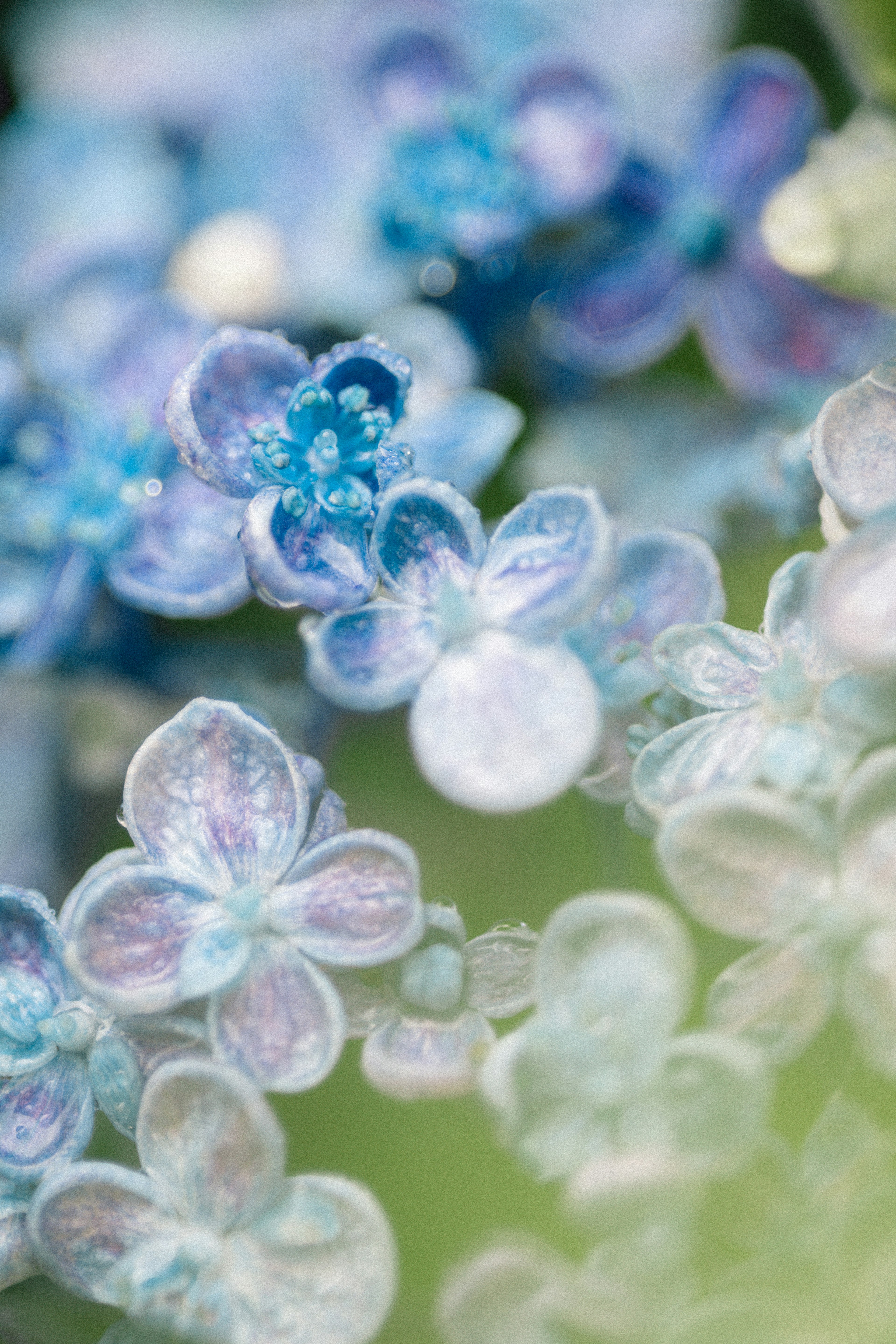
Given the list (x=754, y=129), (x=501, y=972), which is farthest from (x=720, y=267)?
(x=501, y=972)

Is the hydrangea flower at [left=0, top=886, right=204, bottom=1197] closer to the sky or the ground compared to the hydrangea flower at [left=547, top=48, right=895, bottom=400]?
closer to the ground

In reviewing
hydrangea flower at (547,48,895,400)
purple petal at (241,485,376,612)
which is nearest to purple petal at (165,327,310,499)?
purple petal at (241,485,376,612)

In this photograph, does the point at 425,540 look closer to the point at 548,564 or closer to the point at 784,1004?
the point at 548,564

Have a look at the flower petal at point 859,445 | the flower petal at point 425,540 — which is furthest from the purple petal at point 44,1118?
the flower petal at point 859,445

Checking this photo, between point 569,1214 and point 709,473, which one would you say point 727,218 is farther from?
point 569,1214

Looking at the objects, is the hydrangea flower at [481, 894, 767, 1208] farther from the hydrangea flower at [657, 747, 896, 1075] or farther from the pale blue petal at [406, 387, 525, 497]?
the pale blue petal at [406, 387, 525, 497]

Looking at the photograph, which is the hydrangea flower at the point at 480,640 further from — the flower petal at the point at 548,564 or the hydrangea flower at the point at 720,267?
the hydrangea flower at the point at 720,267

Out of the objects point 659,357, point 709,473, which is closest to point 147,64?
point 659,357
